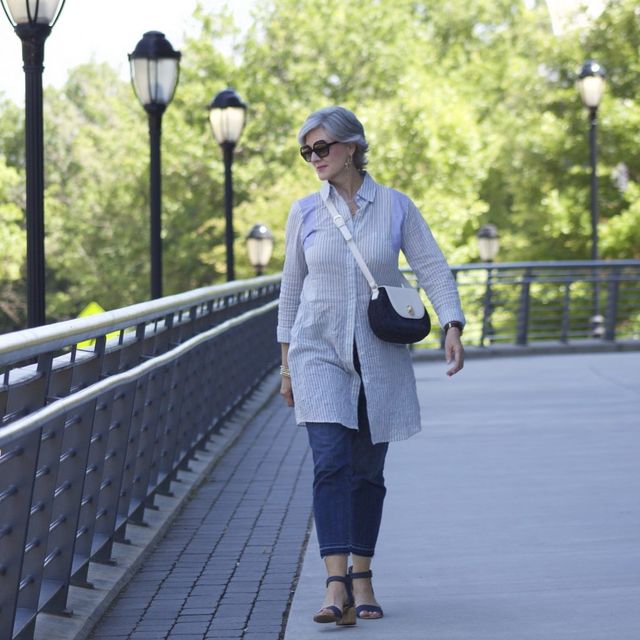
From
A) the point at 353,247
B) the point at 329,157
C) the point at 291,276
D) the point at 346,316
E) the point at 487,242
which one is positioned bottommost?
the point at 487,242

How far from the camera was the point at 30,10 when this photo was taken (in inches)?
357

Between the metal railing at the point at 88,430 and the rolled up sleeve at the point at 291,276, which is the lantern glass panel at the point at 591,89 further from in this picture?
the rolled up sleeve at the point at 291,276

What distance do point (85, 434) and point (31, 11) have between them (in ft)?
12.6

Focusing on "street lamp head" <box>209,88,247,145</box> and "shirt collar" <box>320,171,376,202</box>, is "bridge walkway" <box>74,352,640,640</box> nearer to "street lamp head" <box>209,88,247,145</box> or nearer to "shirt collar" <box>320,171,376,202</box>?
"shirt collar" <box>320,171,376,202</box>

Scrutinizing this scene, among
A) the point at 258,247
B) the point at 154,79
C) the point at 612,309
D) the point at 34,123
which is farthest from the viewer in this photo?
the point at 258,247

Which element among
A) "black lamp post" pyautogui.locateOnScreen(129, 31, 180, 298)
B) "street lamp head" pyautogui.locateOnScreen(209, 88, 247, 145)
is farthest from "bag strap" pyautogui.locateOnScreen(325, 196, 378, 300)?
"street lamp head" pyautogui.locateOnScreen(209, 88, 247, 145)

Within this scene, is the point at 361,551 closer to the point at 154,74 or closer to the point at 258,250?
the point at 154,74

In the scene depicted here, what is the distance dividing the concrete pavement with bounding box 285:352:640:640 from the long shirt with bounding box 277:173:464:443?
698 millimetres

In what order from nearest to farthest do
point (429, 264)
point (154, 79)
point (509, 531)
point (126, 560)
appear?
point (429, 264), point (126, 560), point (509, 531), point (154, 79)

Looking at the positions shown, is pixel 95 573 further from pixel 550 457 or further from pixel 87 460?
pixel 550 457

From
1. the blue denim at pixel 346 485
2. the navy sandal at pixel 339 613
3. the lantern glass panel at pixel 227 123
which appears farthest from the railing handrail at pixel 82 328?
the lantern glass panel at pixel 227 123

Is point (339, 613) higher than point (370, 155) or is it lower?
lower

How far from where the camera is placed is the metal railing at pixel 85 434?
15.9 ft

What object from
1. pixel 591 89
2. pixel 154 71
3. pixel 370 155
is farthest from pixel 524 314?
pixel 370 155
